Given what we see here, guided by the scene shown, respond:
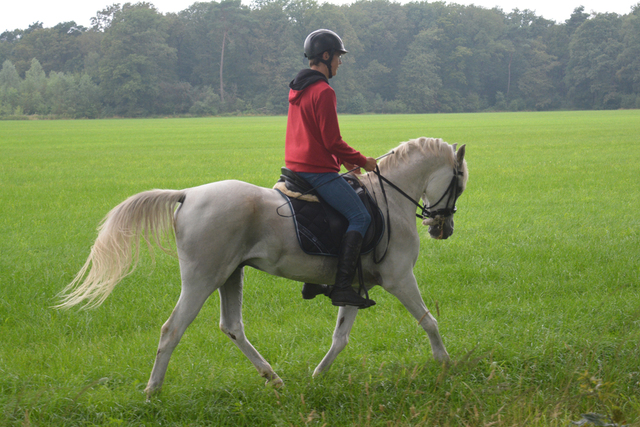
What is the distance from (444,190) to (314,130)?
4.57ft

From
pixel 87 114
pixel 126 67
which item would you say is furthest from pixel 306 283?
pixel 126 67

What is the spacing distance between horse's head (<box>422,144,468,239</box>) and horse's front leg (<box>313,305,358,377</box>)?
111 centimetres

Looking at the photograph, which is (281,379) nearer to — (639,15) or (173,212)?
(173,212)

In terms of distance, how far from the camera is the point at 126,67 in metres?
103

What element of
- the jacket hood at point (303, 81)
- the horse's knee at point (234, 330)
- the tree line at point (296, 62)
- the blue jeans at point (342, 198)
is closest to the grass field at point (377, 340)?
the horse's knee at point (234, 330)

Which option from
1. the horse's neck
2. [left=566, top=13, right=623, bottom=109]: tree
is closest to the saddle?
the horse's neck

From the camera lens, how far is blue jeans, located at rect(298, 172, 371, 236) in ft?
15.6

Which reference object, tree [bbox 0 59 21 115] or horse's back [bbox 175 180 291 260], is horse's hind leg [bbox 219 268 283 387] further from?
tree [bbox 0 59 21 115]

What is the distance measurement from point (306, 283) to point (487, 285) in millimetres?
3497

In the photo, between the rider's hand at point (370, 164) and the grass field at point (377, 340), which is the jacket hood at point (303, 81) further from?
the grass field at point (377, 340)

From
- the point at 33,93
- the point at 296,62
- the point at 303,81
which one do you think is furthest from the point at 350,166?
the point at 296,62

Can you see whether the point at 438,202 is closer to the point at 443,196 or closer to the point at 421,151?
the point at 443,196

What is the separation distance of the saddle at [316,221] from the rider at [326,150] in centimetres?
7

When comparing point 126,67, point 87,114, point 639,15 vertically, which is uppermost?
point 639,15
